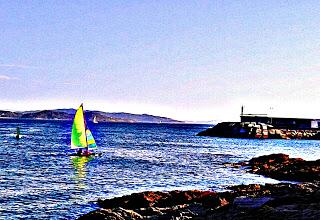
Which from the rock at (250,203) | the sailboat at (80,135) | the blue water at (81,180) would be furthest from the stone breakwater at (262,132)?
the rock at (250,203)

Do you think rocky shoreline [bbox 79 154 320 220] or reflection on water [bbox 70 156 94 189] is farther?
reflection on water [bbox 70 156 94 189]

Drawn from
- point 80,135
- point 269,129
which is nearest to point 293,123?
point 269,129

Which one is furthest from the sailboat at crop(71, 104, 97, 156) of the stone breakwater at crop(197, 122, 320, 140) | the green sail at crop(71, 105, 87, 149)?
the stone breakwater at crop(197, 122, 320, 140)

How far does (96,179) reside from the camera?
4681 cm

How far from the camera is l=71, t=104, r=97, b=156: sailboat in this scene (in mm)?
72000

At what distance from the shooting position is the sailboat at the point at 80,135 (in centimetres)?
7200

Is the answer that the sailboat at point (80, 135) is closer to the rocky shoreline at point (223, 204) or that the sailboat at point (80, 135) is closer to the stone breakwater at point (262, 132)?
the rocky shoreline at point (223, 204)

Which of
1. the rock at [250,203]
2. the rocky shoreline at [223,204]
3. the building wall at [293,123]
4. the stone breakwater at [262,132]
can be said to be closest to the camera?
the rocky shoreline at [223,204]

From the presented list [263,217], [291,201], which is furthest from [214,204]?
[263,217]

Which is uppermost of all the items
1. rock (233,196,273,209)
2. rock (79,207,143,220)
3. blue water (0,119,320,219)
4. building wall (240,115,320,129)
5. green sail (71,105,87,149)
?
building wall (240,115,320,129)

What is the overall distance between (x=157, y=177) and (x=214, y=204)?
74.4 feet

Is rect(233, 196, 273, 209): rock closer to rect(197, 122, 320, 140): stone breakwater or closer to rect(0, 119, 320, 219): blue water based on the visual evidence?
rect(0, 119, 320, 219): blue water

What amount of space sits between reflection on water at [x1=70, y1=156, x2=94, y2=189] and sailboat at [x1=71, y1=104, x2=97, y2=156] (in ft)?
Answer: 10.2

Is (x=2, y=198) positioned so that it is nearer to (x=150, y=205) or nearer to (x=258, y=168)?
(x=150, y=205)
